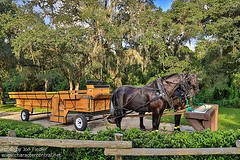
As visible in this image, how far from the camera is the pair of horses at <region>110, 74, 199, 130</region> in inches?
197

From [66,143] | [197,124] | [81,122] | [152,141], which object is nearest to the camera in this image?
[66,143]

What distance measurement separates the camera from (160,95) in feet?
16.4

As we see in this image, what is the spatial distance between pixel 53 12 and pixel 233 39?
1121 centimetres

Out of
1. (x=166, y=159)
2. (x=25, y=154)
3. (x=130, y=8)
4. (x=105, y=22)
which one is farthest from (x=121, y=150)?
(x=130, y=8)

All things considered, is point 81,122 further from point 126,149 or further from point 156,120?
point 126,149

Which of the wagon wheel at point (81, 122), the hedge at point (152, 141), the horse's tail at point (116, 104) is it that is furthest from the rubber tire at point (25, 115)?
the hedge at point (152, 141)

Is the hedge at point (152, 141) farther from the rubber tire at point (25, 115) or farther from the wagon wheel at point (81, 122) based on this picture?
the rubber tire at point (25, 115)

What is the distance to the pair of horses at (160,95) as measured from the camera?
500 centimetres

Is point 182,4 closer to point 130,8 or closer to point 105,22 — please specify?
point 130,8

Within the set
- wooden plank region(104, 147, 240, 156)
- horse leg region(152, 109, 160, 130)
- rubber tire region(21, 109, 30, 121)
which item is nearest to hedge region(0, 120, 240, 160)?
wooden plank region(104, 147, 240, 156)

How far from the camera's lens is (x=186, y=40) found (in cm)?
1551

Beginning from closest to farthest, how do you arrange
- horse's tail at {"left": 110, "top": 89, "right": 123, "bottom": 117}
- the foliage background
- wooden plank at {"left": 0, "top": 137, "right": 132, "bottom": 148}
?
wooden plank at {"left": 0, "top": 137, "right": 132, "bottom": 148} < horse's tail at {"left": 110, "top": 89, "right": 123, "bottom": 117} < the foliage background

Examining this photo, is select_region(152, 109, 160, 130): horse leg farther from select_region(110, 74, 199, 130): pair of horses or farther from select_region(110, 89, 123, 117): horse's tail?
select_region(110, 89, 123, 117): horse's tail

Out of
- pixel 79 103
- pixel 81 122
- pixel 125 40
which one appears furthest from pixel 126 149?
pixel 125 40
